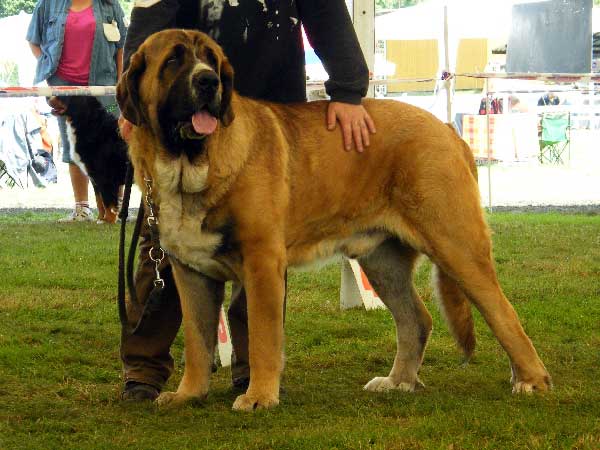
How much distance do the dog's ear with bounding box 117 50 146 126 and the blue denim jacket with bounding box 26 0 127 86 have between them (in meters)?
6.48

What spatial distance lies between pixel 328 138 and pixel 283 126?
0.20 m

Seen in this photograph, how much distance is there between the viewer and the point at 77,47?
9570 millimetres

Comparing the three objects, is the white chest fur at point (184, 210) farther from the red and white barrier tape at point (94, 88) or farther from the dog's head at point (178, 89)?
the red and white barrier tape at point (94, 88)

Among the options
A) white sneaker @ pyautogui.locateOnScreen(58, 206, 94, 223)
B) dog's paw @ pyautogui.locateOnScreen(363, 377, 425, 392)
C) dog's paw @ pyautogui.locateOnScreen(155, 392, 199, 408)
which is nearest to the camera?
dog's paw @ pyautogui.locateOnScreen(155, 392, 199, 408)

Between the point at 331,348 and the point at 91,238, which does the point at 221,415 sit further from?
the point at 91,238

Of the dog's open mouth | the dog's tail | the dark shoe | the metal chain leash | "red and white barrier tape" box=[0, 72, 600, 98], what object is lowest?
the dark shoe

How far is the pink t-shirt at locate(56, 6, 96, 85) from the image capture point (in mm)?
9539

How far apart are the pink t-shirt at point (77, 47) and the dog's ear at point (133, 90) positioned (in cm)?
651

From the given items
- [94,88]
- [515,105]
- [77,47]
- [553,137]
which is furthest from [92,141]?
[515,105]

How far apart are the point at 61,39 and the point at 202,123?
22.4 ft

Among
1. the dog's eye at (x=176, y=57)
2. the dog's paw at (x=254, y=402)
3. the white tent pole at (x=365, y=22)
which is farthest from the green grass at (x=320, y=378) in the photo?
the white tent pole at (x=365, y=22)

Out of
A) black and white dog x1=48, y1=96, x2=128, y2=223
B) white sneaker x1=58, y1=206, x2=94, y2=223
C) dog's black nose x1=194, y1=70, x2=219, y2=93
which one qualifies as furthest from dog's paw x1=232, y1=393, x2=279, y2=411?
white sneaker x1=58, y1=206, x2=94, y2=223

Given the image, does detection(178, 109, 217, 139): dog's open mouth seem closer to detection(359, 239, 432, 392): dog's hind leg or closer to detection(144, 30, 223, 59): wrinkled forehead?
detection(144, 30, 223, 59): wrinkled forehead

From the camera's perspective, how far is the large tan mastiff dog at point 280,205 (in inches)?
131
